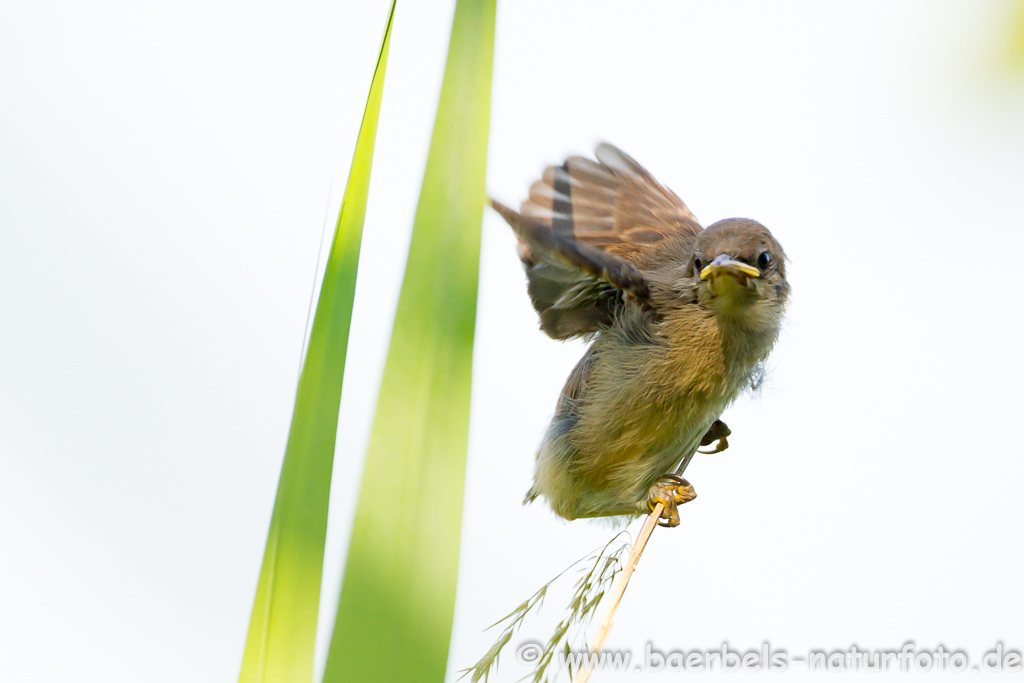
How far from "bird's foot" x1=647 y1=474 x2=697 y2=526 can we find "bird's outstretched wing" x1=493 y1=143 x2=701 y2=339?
20 cm

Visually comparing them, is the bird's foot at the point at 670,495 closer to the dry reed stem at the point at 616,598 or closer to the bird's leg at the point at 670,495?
the bird's leg at the point at 670,495

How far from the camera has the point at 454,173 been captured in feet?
1.59

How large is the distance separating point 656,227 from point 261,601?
821mm

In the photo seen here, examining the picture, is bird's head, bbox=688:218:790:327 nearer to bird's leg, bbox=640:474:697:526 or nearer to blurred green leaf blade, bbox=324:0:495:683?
bird's leg, bbox=640:474:697:526

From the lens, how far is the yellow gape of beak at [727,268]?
79 cm

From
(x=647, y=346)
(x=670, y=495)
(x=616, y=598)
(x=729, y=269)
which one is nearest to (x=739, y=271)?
(x=729, y=269)

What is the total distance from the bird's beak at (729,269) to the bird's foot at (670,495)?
0.23 metres

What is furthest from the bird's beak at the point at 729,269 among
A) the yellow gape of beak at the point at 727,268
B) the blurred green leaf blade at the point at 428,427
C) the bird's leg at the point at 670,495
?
the blurred green leaf blade at the point at 428,427

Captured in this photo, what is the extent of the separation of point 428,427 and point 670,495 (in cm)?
47

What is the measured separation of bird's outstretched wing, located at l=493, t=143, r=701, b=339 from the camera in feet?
2.60

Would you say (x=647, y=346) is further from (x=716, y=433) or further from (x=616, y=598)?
(x=616, y=598)

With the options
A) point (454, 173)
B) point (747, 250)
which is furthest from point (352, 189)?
point (747, 250)

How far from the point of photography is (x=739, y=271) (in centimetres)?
80

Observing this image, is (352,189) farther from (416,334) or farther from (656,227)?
(656,227)
